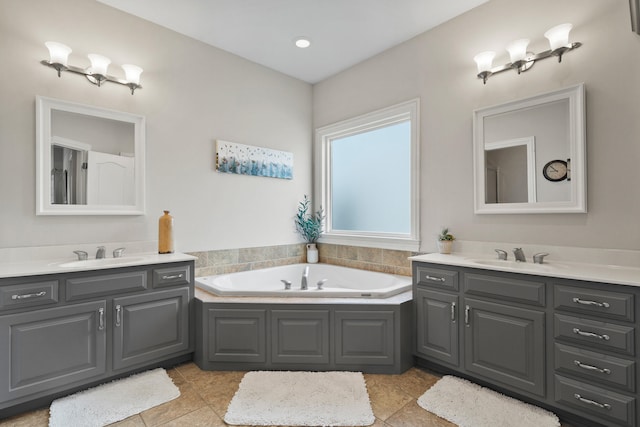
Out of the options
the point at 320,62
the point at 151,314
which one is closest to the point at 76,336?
the point at 151,314

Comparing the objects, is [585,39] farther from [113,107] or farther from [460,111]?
[113,107]

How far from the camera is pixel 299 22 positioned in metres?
Result: 2.91

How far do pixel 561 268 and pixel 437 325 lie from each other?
88 cm

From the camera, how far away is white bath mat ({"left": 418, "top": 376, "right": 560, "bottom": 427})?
187 cm

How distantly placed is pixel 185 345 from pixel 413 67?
318cm

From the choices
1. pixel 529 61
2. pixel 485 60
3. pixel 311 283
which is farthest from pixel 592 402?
pixel 311 283

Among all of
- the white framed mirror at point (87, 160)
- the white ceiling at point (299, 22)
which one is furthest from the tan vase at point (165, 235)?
the white ceiling at point (299, 22)

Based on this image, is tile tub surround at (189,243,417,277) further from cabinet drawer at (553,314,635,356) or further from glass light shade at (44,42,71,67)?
glass light shade at (44,42,71,67)

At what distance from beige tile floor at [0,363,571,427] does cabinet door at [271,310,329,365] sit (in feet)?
1.13

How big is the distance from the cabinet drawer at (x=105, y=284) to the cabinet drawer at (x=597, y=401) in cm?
274

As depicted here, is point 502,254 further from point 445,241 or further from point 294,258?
point 294,258

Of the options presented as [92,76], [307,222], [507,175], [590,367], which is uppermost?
[92,76]

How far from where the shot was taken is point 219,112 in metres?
3.35

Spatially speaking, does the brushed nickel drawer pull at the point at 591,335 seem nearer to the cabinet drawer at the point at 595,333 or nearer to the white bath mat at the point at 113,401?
the cabinet drawer at the point at 595,333
